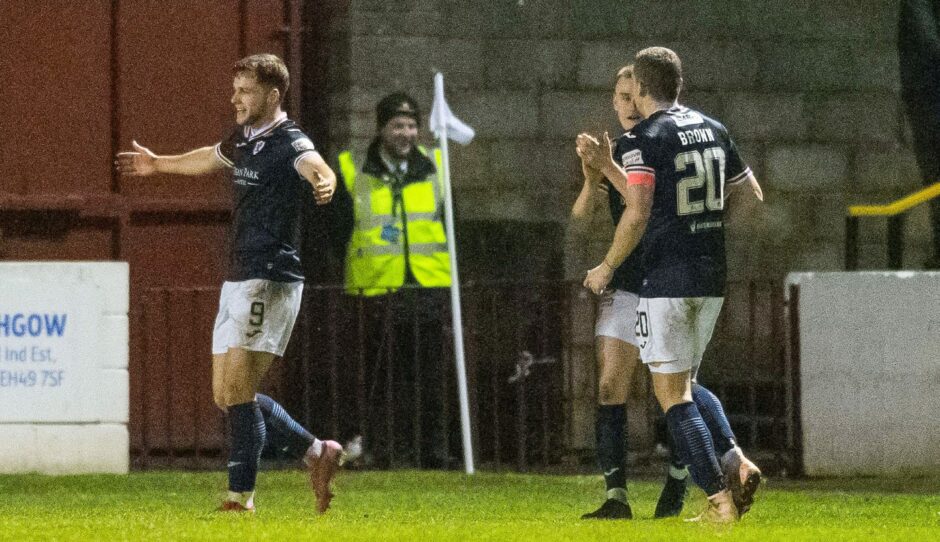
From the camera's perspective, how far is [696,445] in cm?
830

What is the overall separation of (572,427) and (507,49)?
9.26ft

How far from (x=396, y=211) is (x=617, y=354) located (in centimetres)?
468

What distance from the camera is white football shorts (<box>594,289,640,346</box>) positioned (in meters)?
9.11

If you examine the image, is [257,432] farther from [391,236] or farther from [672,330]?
[391,236]

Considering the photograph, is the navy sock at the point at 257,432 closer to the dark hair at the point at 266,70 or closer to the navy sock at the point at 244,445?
the navy sock at the point at 244,445

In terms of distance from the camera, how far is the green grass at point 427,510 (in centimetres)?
809

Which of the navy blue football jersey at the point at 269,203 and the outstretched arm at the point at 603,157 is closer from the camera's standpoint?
the outstretched arm at the point at 603,157

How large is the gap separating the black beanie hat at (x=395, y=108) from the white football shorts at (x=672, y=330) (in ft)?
18.3

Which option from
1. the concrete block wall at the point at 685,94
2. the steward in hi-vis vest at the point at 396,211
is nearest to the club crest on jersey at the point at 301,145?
the steward in hi-vis vest at the point at 396,211

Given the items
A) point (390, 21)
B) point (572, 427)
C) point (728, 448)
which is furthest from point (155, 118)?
point (728, 448)

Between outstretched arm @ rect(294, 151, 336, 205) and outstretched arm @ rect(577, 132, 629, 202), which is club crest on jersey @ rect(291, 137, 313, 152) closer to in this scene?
outstretched arm @ rect(294, 151, 336, 205)

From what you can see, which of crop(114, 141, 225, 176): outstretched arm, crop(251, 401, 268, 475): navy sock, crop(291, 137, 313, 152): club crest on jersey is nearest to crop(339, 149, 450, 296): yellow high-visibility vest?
crop(114, 141, 225, 176): outstretched arm

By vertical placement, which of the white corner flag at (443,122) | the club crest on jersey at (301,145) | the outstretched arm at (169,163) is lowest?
the outstretched arm at (169,163)

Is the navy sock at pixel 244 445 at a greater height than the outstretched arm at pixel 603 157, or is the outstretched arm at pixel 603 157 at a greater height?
the outstretched arm at pixel 603 157
